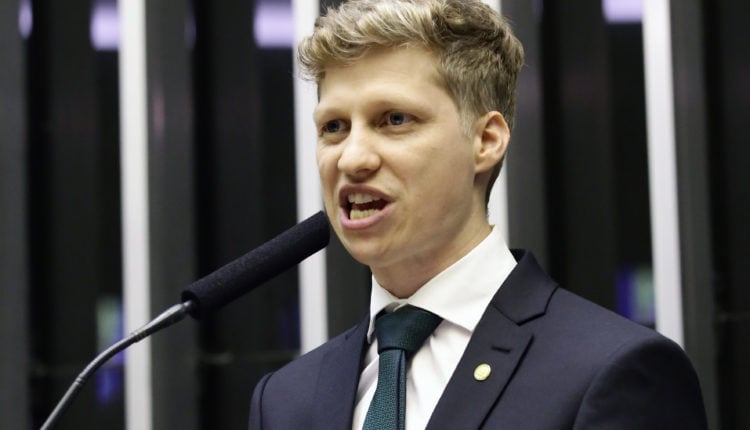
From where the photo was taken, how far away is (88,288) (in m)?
3.86

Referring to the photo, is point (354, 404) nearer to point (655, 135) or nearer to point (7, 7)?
point (655, 135)

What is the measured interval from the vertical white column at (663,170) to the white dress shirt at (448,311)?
194cm

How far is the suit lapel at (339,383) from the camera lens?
161 cm

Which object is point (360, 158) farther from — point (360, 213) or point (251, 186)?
point (251, 186)

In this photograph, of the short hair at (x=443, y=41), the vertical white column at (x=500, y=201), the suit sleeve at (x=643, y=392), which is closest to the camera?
the suit sleeve at (x=643, y=392)

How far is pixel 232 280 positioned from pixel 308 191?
90.0 inches

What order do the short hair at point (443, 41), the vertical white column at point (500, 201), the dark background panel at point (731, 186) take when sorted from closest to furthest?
the short hair at point (443, 41)
the dark background panel at point (731, 186)
the vertical white column at point (500, 201)

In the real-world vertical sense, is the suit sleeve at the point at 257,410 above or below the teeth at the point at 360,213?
below

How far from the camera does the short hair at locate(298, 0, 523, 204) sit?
1.58 m

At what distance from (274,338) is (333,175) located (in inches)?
91.1

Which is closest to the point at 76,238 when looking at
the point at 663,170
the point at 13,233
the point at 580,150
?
the point at 13,233

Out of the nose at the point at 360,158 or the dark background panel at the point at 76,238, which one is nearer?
the nose at the point at 360,158

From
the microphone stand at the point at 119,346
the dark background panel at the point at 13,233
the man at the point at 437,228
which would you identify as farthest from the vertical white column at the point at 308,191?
the microphone stand at the point at 119,346

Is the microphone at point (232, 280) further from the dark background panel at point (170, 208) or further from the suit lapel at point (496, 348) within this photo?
the dark background panel at point (170, 208)
